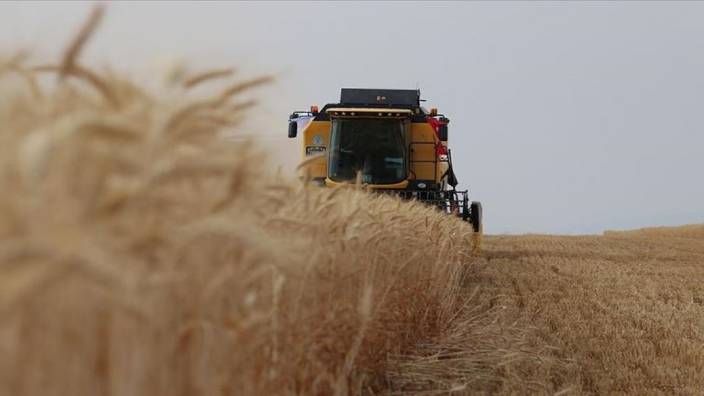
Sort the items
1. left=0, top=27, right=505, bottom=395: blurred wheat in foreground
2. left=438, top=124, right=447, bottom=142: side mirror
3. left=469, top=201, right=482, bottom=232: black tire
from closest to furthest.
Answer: left=0, top=27, right=505, bottom=395: blurred wheat in foreground < left=438, top=124, right=447, bottom=142: side mirror < left=469, top=201, right=482, bottom=232: black tire

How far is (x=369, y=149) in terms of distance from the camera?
13.0 metres

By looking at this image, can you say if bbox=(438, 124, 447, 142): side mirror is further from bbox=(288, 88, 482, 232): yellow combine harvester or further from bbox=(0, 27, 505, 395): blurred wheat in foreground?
bbox=(0, 27, 505, 395): blurred wheat in foreground

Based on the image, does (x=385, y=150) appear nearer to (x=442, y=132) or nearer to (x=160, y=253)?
(x=442, y=132)

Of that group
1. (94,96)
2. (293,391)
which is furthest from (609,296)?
(94,96)

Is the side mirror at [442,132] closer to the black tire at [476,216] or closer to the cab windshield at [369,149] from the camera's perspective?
the cab windshield at [369,149]

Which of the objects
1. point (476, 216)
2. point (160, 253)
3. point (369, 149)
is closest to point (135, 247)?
point (160, 253)

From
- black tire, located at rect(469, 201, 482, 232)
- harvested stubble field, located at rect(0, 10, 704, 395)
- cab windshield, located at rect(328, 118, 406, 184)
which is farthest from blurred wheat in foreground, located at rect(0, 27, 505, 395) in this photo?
black tire, located at rect(469, 201, 482, 232)

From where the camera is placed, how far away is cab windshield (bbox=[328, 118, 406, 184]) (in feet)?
42.6

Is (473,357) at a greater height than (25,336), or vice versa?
(25,336)

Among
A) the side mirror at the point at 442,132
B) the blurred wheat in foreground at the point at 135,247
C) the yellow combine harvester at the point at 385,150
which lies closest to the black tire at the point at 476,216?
the yellow combine harvester at the point at 385,150

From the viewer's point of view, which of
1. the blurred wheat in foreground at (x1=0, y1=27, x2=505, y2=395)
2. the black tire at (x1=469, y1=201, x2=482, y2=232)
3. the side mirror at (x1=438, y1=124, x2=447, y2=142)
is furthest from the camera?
the black tire at (x1=469, y1=201, x2=482, y2=232)

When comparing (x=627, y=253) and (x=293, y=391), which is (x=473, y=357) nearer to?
(x=293, y=391)

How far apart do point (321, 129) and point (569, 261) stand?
198 inches

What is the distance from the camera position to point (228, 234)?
1820 mm
